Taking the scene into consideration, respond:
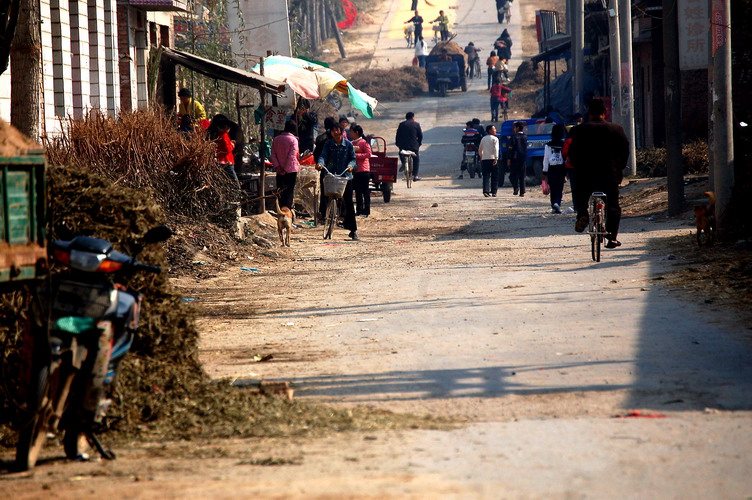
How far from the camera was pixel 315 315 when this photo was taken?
10445 millimetres

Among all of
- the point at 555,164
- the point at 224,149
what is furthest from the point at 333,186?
the point at 555,164

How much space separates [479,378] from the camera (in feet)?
23.9

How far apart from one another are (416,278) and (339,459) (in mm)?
7725

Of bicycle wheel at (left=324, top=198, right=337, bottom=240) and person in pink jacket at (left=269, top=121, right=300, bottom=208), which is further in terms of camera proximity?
person in pink jacket at (left=269, top=121, right=300, bottom=208)

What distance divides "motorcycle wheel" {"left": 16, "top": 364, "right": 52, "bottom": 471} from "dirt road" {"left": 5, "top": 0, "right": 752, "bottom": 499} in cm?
13

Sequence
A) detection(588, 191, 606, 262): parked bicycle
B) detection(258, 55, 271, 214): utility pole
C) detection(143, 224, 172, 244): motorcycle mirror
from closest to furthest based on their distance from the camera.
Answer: detection(143, 224, 172, 244): motorcycle mirror
detection(588, 191, 606, 262): parked bicycle
detection(258, 55, 271, 214): utility pole

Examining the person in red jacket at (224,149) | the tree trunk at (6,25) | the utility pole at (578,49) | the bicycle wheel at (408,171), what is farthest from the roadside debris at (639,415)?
the utility pole at (578,49)

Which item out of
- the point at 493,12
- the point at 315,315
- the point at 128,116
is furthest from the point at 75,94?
the point at 493,12

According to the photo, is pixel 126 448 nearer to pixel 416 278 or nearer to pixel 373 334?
pixel 373 334

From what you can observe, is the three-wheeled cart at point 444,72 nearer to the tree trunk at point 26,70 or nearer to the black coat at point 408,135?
the black coat at point 408,135

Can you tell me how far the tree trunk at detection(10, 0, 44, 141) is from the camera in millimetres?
10336

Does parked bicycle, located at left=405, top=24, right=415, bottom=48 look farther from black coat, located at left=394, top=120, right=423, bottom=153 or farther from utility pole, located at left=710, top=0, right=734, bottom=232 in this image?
utility pole, located at left=710, top=0, right=734, bottom=232

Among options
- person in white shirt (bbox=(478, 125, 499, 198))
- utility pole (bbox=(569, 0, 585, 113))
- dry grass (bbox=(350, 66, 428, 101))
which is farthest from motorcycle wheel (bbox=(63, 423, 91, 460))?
dry grass (bbox=(350, 66, 428, 101))

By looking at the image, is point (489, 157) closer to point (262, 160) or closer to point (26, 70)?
point (262, 160)
